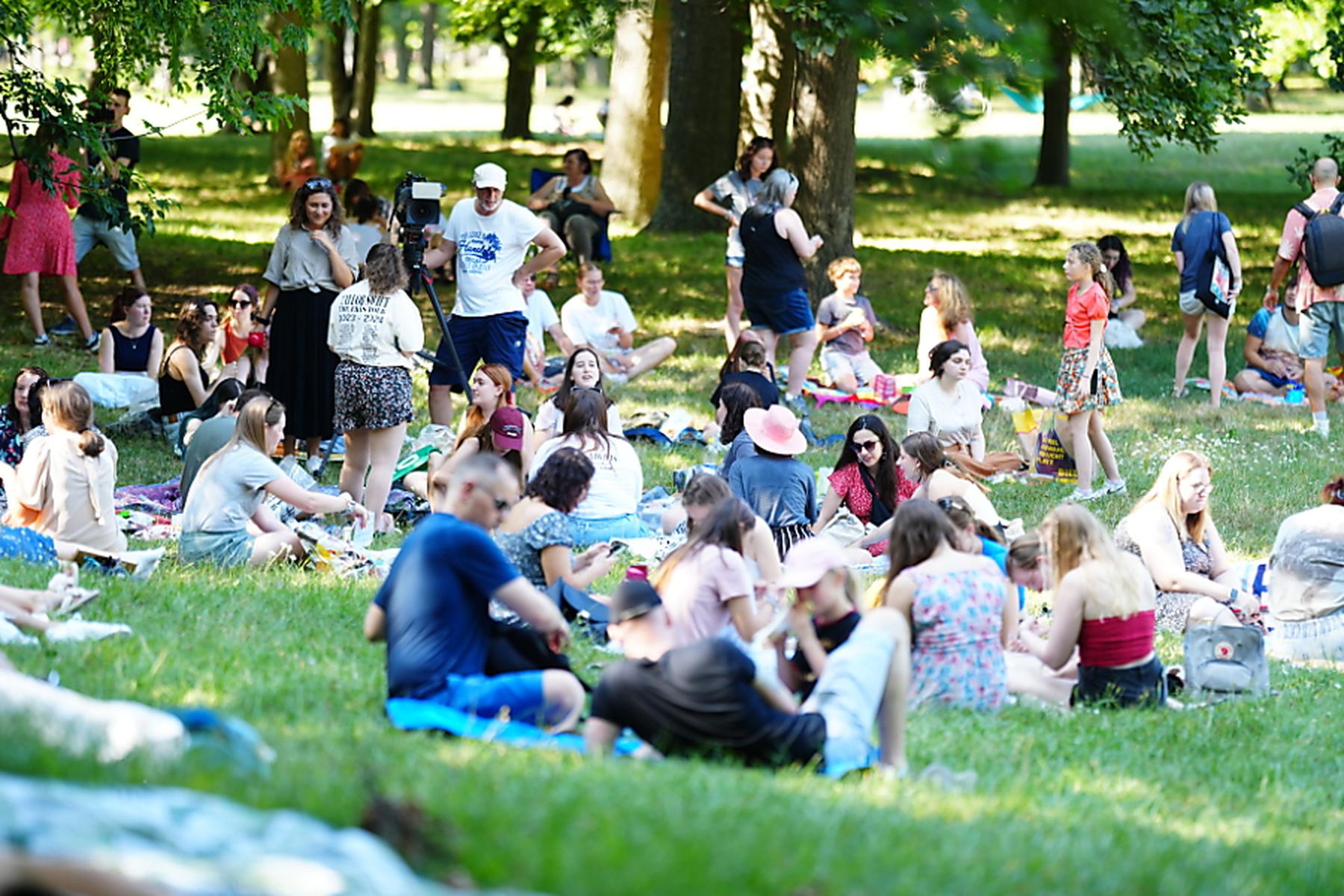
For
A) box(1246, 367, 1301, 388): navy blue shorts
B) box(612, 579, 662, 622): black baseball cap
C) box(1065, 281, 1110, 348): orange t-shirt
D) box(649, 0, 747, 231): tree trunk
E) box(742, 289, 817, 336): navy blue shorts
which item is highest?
box(649, 0, 747, 231): tree trunk

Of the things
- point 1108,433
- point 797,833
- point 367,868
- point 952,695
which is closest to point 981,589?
point 952,695

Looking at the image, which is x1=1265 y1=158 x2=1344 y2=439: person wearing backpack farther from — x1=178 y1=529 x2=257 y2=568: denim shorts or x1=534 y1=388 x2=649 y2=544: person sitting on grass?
x1=178 y1=529 x2=257 y2=568: denim shorts

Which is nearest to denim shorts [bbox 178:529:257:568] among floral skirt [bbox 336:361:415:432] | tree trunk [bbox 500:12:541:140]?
floral skirt [bbox 336:361:415:432]

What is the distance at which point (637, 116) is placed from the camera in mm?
22500

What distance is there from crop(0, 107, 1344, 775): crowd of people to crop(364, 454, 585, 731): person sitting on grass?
12 mm

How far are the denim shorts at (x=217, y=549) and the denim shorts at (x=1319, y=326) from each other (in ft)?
27.1

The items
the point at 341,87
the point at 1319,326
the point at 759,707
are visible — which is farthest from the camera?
the point at 341,87

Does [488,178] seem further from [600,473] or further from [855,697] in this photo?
[855,697]

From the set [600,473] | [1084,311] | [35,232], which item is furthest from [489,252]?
[35,232]

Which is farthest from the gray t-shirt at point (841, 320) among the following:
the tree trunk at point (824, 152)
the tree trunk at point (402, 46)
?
the tree trunk at point (402, 46)

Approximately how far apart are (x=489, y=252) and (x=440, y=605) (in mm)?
5609

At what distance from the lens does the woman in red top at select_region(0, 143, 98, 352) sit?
47.6ft

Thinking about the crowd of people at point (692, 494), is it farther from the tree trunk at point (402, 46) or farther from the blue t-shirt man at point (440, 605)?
the tree trunk at point (402, 46)

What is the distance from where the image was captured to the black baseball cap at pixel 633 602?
19.5 feet
